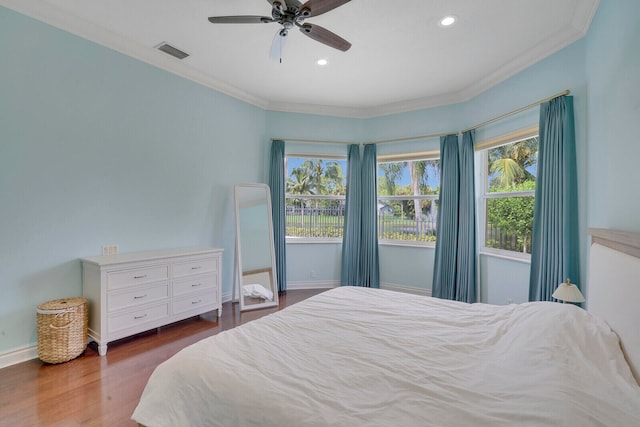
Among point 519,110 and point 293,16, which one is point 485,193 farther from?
point 293,16

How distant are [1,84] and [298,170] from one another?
10.5 feet

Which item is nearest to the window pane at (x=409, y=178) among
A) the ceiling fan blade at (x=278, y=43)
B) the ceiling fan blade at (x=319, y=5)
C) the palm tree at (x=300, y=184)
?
the palm tree at (x=300, y=184)

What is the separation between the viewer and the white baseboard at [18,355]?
2.18 m

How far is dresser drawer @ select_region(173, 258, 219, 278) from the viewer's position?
2939 millimetres

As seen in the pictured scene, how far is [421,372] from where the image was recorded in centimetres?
116

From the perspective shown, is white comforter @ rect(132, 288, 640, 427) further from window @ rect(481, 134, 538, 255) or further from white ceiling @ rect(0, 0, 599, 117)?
white ceiling @ rect(0, 0, 599, 117)

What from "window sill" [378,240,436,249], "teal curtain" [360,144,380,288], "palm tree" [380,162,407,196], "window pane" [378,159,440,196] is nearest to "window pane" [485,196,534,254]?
"window sill" [378,240,436,249]

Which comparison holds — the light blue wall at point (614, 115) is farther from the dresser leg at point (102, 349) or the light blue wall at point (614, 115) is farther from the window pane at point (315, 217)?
the dresser leg at point (102, 349)

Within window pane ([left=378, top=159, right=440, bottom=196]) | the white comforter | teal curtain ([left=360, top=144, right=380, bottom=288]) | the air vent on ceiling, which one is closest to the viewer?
the white comforter

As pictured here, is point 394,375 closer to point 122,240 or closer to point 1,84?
point 122,240

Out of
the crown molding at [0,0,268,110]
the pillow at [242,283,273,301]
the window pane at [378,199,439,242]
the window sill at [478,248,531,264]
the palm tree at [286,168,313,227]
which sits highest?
the crown molding at [0,0,268,110]

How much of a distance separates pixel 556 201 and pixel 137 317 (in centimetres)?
386

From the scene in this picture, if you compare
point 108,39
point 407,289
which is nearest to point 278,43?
point 108,39

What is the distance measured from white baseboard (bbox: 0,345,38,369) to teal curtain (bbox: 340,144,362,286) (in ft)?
11.2
